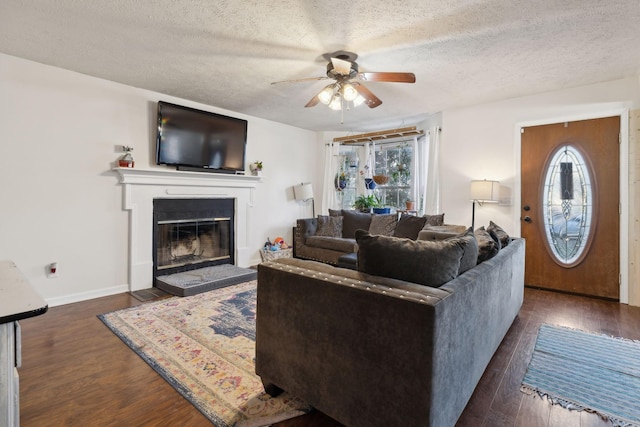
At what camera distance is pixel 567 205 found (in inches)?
148

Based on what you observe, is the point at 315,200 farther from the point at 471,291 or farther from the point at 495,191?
the point at 471,291

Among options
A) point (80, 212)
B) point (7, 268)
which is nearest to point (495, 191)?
point (7, 268)

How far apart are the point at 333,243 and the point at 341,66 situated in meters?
2.66

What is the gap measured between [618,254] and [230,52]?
4.61 metres

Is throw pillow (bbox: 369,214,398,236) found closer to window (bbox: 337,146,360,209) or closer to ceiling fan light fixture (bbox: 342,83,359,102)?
window (bbox: 337,146,360,209)

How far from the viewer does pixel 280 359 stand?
64.9 inches

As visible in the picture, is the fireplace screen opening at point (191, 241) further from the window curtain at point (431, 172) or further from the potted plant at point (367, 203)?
the window curtain at point (431, 172)

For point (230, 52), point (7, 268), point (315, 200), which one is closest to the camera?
point (7, 268)

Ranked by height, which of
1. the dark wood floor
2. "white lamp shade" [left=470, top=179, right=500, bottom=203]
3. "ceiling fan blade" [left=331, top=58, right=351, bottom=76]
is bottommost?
the dark wood floor

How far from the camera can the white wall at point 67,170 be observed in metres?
2.96

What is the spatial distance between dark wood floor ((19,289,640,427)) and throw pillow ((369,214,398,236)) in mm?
2017

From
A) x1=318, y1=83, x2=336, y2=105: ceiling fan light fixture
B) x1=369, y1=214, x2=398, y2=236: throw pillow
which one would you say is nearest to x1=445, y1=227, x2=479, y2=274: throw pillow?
x1=318, y1=83, x2=336, y2=105: ceiling fan light fixture

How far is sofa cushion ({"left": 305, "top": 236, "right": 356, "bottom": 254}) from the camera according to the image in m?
4.48

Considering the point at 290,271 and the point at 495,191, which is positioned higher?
the point at 495,191
